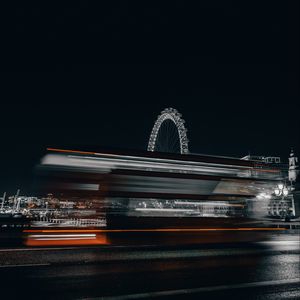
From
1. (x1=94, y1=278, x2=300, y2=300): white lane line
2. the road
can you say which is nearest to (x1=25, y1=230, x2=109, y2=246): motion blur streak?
the road

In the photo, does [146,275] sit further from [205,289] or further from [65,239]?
[65,239]

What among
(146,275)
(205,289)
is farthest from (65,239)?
(205,289)

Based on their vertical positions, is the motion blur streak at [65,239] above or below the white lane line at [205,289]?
above

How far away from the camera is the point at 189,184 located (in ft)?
33.6

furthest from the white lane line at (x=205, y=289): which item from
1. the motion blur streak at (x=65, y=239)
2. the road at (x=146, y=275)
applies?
the motion blur streak at (x=65, y=239)

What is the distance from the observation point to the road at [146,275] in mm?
5645

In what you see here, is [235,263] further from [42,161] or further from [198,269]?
[42,161]

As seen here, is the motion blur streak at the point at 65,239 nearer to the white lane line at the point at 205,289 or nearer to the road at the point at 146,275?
the road at the point at 146,275

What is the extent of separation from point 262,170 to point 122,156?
5.25m

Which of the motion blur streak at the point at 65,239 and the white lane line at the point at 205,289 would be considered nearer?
the white lane line at the point at 205,289

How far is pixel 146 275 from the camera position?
23.6 feet

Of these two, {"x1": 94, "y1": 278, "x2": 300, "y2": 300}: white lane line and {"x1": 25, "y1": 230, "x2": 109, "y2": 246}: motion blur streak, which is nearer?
{"x1": 94, "y1": 278, "x2": 300, "y2": 300}: white lane line

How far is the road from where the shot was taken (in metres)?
5.64

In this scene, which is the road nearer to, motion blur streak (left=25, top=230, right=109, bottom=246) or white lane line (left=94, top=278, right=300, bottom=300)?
white lane line (left=94, top=278, right=300, bottom=300)
